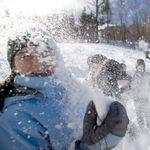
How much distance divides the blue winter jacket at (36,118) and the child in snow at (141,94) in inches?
94.9

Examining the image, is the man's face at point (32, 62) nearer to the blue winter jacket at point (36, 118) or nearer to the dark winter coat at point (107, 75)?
the blue winter jacket at point (36, 118)

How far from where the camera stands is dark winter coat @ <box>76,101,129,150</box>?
0.77 meters

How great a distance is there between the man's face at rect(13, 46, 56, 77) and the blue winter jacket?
0.20 ft

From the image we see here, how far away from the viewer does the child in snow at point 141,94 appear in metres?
2.69

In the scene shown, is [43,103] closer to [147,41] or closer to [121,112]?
[121,112]

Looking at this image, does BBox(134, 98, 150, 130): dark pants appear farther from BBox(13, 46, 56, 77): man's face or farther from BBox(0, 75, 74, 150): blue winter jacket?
BBox(13, 46, 56, 77): man's face

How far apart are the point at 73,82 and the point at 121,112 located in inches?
23.2

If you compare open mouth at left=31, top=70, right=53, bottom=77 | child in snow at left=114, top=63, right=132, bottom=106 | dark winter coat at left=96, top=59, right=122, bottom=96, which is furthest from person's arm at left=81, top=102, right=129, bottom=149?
child in snow at left=114, top=63, right=132, bottom=106

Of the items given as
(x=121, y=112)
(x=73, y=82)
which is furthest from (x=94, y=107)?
(x=73, y=82)

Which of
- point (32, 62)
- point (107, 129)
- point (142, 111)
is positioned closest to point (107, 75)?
point (142, 111)

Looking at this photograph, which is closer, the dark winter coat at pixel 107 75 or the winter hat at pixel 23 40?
the winter hat at pixel 23 40

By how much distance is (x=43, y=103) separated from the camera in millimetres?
949

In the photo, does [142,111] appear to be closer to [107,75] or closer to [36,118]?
[107,75]

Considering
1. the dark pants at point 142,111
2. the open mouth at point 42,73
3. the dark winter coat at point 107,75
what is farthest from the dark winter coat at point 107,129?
the dark pants at point 142,111
